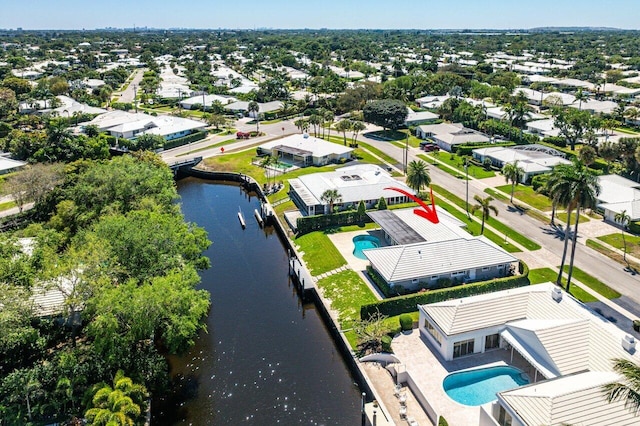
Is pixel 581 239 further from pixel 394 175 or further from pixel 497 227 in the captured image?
pixel 394 175

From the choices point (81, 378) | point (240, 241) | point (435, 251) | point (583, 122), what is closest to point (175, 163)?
point (240, 241)

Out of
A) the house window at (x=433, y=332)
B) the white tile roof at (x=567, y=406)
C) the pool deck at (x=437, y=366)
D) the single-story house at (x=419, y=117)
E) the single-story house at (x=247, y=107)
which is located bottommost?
the pool deck at (x=437, y=366)

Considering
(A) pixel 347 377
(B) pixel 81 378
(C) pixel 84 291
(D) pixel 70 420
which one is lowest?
(A) pixel 347 377

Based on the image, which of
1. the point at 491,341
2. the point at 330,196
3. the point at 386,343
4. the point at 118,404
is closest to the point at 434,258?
the point at 491,341

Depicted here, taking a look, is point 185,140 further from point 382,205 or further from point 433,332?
point 433,332

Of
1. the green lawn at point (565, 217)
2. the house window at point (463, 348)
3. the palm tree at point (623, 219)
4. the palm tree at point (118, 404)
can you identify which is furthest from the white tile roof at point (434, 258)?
the palm tree at point (118, 404)

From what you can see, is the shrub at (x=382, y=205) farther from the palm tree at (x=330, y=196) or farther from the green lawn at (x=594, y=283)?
the green lawn at (x=594, y=283)
